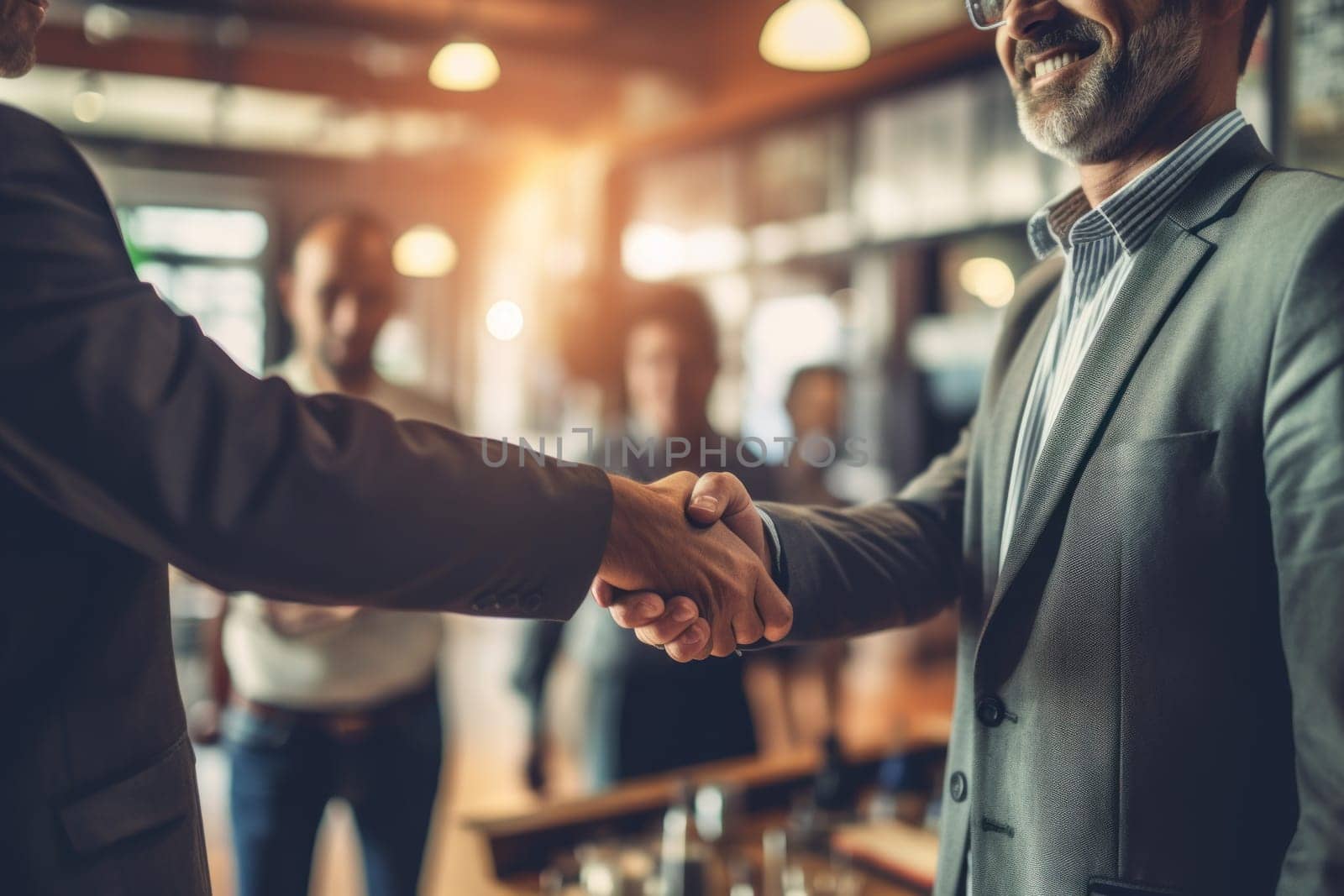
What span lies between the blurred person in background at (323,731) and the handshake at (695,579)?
1095 millimetres

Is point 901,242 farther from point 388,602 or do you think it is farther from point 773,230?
point 388,602

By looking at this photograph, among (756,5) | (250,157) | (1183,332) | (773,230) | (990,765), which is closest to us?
(1183,332)

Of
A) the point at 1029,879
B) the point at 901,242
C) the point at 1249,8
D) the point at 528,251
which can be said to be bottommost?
the point at 1029,879

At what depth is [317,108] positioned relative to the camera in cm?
1019

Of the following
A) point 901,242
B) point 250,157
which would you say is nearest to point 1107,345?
point 901,242

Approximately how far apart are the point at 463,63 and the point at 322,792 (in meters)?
3.19

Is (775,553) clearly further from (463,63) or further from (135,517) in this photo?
(463,63)

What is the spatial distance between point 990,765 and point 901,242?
535cm

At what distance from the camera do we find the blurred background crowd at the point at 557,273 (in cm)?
239

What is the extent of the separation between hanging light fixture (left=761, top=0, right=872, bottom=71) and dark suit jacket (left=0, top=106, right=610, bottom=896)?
9.71 feet

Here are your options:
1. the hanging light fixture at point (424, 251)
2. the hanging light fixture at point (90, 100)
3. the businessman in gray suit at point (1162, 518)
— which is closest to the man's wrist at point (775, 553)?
the businessman in gray suit at point (1162, 518)

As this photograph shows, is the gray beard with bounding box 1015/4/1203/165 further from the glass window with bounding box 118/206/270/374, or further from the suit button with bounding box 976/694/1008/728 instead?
the glass window with bounding box 118/206/270/374

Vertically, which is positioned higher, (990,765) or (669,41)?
(669,41)

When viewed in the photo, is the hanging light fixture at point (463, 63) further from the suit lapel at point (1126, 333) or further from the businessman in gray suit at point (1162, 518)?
the suit lapel at point (1126, 333)
